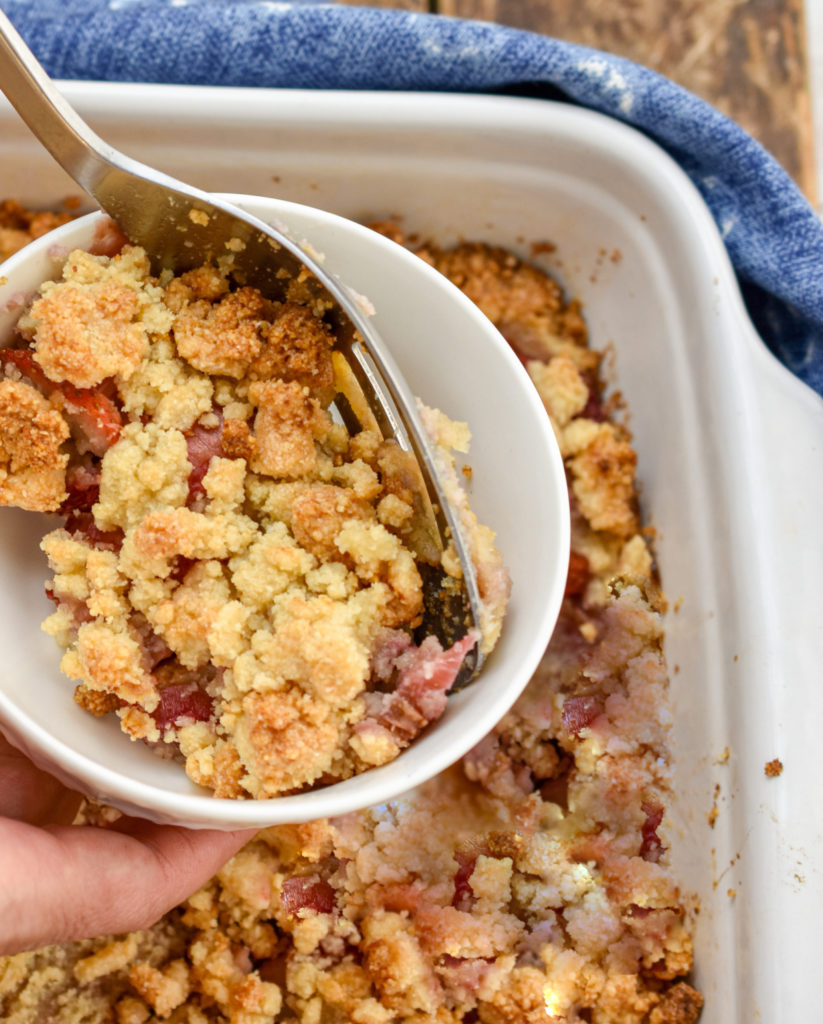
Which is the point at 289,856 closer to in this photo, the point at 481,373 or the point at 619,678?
the point at 619,678

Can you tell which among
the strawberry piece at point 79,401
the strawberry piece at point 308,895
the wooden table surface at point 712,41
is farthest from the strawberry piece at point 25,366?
the wooden table surface at point 712,41

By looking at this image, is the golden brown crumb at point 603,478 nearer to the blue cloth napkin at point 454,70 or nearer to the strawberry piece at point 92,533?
the blue cloth napkin at point 454,70

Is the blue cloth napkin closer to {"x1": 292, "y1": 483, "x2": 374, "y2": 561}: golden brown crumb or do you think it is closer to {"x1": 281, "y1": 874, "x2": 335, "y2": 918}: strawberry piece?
{"x1": 292, "y1": 483, "x2": 374, "y2": 561}: golden brown crumb

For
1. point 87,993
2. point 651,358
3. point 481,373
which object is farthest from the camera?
point 651,358

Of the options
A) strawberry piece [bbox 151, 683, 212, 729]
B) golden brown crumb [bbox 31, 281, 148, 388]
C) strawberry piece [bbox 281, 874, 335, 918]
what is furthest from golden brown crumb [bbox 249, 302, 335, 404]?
strawberry piece [bbox 281, 874, 335, 918]

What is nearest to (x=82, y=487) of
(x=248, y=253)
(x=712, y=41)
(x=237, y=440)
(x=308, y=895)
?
(x=237, y=440)

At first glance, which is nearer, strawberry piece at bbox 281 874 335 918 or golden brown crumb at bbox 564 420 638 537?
strawberry piece at bbox 281 874 335 918

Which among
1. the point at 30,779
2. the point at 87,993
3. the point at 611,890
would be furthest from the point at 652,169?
the point at 87,993
